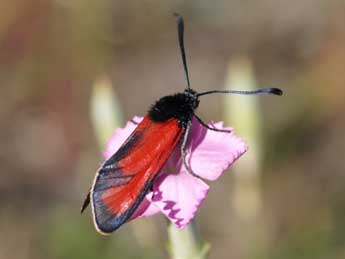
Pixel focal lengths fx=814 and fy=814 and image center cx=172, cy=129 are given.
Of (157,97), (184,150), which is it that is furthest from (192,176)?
(157,97)

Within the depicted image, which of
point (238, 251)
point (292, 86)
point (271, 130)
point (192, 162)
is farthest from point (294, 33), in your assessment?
point (192, 162)

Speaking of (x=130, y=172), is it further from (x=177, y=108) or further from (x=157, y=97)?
(x=157, y=97)

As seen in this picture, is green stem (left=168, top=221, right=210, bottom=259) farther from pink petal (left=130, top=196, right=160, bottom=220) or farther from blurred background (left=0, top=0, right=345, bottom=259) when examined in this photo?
blurred background (left=0, top=0, right=345, bottom=259)

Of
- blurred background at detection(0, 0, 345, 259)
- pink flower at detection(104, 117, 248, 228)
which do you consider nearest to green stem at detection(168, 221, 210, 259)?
pink flower at detection(104, 117, 248, 228)

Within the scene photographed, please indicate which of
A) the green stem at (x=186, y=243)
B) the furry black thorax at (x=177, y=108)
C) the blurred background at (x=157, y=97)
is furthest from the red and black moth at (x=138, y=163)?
the blurred background at (x=157, y=97)

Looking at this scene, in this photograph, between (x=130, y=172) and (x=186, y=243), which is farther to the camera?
(x=186, y=243)

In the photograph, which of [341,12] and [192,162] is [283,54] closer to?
[341,12]

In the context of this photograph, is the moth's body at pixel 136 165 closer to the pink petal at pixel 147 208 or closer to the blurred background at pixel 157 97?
the pink petal at pixel 147 208
